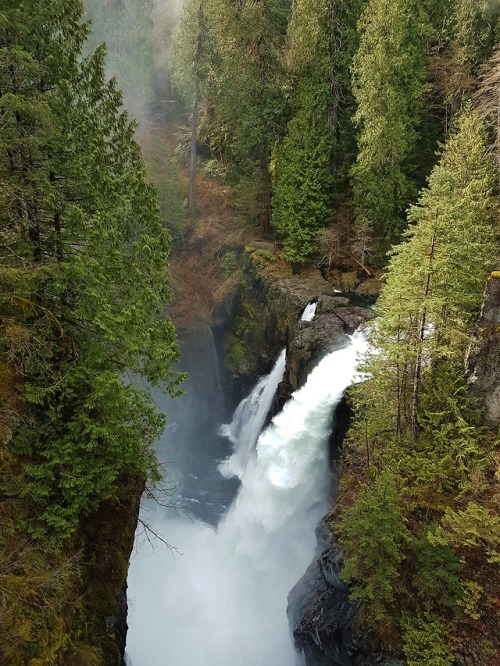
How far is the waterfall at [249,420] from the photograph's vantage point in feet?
64.7

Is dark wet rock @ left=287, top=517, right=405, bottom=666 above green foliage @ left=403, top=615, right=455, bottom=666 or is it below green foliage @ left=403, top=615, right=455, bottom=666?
below

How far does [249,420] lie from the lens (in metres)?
21.3

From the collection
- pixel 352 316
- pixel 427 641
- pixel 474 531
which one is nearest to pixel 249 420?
pixel 352 316

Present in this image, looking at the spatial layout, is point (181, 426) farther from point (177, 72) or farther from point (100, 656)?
point (177, 72)

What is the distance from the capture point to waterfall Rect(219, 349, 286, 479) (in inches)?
777

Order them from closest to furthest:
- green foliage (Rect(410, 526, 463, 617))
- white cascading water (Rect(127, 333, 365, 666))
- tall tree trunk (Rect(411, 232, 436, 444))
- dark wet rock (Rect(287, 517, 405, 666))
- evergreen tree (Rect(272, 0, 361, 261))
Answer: green foliage (Rect(410, 526, 463, 617)) → tall tree trunk (Rect(411, 232, 436, 444)) → dark wet rock (Rect(287, 517, 405, 666)) → white cascading water (Rect(127, 333, 365, 666)) → evergreen tree (Rect(272, 0, 361, 261))

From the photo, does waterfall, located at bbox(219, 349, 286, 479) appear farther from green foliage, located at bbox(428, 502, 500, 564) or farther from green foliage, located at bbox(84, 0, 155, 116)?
green foliage, located at bbox(84, 0, 155, 116)

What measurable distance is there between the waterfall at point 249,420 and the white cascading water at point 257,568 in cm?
296

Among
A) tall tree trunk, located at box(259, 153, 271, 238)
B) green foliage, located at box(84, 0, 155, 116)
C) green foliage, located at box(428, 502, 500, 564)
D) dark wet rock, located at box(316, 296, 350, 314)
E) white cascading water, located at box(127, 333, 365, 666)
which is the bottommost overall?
white cascading water, located at box(127, 333, 365, 666)

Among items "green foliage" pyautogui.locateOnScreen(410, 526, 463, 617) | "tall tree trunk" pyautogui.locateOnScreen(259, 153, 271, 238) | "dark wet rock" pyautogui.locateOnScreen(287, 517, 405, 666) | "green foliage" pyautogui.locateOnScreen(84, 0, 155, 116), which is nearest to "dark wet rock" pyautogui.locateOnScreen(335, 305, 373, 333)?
"dark wet rock" pyautogui.locateOnScreen(287, 517, 405, 666)

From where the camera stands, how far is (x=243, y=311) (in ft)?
78.0

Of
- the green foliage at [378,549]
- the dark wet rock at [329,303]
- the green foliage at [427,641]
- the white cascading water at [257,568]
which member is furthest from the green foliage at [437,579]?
the dark wet rock at [329,303]

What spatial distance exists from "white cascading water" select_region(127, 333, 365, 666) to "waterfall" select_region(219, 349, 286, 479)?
9.70 feet

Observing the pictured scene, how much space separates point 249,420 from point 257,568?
6.94m
